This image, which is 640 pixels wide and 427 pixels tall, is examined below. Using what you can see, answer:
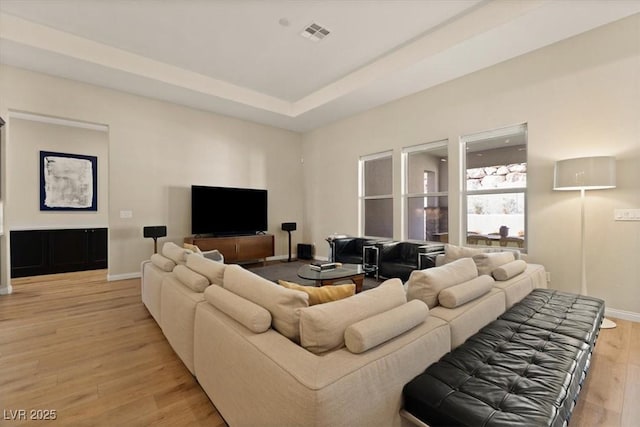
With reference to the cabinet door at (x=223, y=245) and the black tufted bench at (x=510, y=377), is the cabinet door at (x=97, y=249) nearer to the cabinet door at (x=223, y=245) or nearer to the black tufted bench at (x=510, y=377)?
the cabinet door at (x=223, y=245)

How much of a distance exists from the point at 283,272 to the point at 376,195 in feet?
8.07

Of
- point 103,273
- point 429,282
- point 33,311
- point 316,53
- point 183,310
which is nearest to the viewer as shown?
point 429,282

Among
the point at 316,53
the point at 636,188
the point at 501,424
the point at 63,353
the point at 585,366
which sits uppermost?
the point at 316,53


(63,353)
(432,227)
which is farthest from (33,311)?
(432,227)

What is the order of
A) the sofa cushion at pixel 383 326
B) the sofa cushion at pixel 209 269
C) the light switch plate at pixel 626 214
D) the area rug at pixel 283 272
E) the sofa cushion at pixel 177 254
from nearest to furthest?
1. the sofa cushion at pixel 383 326
2. the sofa cushion at pixel 209 269
3. the sofa cushion at pixel 177 254
4. the light switch plate at pixel 626 214
5. the area rug at pixel 283 272

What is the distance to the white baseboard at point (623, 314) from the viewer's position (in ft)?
10.3

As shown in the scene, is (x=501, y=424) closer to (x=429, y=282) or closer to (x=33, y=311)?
(x=429, y=282)

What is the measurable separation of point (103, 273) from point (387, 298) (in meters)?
6.11

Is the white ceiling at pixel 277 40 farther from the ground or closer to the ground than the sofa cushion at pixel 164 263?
farther from the ground

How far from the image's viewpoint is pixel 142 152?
Result: 209 inches

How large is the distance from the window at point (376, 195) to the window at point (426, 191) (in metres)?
0.37

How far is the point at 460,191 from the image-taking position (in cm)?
465

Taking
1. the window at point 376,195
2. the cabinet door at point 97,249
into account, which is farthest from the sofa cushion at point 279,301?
the cabinet door at point 97,249

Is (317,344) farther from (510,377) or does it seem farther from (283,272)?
(283,272)
